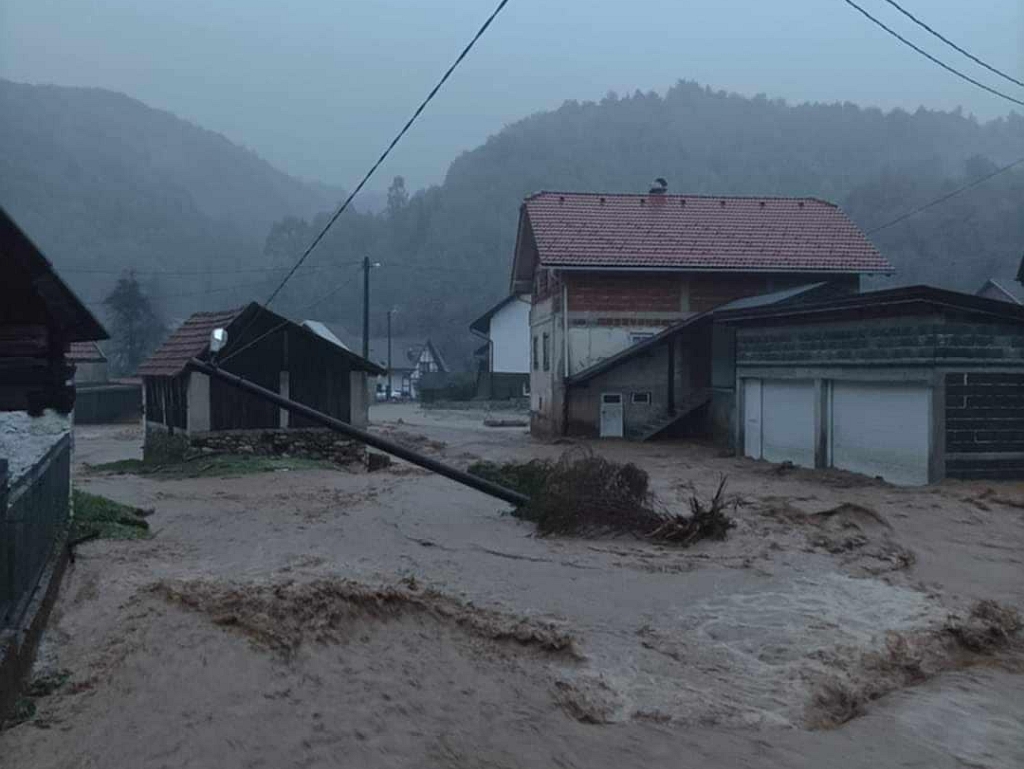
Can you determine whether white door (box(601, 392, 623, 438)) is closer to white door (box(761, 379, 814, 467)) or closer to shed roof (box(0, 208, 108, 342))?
white door (box(761, 379, 814, 467))

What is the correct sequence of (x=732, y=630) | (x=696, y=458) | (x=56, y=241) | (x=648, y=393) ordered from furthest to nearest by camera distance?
(x=56, y=241) → (x=648, y=393) → (x=696, y=458) → (x=732, y=630)

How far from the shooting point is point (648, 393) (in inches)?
1398

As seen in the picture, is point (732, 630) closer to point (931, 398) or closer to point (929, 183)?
point (931, 398)

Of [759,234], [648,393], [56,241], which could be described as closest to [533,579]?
[648,393]

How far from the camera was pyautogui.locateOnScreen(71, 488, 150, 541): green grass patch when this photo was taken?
41.3ft

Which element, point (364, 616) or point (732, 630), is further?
point (732, 630)

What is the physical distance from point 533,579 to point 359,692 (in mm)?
4582

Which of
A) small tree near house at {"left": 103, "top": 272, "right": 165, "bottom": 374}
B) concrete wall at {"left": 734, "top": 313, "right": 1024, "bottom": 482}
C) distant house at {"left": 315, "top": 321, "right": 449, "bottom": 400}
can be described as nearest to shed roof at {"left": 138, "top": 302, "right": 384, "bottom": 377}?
concrete wall at {"left": 734, "top": 313, "right": 1024, "bottom": 482}

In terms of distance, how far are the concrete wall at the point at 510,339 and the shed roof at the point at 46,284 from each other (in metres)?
54.4

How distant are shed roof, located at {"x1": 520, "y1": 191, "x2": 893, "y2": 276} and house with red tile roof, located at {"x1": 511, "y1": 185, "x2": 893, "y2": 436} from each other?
0.04m

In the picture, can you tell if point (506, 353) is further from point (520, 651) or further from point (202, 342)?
point (520, 651)

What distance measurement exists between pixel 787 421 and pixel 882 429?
4583 mm

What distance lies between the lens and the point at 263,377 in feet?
83.4

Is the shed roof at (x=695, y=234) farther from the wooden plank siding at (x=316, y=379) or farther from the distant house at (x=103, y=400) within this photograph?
the distant house at (x=103, y=400)
